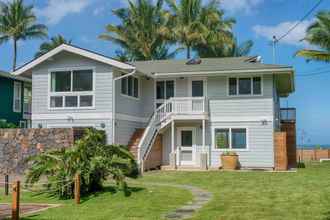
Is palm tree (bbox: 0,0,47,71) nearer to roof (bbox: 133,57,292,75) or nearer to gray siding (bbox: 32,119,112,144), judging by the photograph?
roof (bbox: 133,57,292,75)

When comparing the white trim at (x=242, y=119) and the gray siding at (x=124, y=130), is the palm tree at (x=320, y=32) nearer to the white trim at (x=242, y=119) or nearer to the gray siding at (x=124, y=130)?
the white trim at (x=242, y=119)

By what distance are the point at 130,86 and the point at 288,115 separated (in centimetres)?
1048

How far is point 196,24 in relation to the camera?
139 feet

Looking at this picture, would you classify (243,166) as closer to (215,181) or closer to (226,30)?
(215,181)

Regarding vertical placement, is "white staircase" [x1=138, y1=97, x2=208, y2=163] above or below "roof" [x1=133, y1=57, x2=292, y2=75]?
below

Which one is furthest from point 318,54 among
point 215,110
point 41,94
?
point 41,94

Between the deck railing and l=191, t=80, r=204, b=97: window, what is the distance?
677cm

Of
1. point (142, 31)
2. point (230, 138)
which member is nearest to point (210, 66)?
point (230, 138)

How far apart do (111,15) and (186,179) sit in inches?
1218

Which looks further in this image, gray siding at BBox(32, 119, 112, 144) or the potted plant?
the potted plant

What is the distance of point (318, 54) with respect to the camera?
17.8 metres

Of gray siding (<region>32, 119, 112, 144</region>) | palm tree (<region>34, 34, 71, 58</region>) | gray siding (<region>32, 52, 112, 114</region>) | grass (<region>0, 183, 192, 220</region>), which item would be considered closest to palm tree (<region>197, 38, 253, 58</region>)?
palm tree (<region>34, 34, 71, 58</region>)

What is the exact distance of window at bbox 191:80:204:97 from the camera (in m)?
25.5

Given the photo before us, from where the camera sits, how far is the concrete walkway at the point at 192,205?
10.4 m
